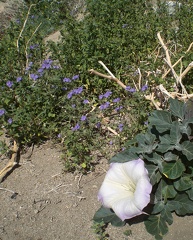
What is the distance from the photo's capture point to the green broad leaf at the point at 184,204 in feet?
8.37

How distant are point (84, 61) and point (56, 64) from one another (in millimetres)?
372

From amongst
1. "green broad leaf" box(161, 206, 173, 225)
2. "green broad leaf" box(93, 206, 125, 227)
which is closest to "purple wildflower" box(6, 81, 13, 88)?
"green broad leaf" box(93, 206, 125, 227)

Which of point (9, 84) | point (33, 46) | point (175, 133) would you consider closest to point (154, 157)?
point (175, 133)

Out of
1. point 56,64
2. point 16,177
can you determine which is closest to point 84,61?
point 56,64

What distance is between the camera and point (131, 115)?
3.54m

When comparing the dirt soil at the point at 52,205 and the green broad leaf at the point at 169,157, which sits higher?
the green broad leaf at the point at 169,157

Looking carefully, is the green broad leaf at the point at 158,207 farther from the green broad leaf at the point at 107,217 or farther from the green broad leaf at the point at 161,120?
the green broad leaf at the point at 161,120

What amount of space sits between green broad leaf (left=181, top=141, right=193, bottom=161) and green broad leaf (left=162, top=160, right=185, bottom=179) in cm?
9

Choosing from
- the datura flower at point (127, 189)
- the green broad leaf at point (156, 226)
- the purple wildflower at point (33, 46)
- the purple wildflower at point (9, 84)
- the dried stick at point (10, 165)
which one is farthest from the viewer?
the purple wildflower at point (33, 46)

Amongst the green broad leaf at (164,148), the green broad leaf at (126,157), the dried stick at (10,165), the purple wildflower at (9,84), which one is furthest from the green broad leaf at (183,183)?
the purple wildflower at (9,84)

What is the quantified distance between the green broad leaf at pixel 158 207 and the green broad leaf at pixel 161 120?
0.48 meters

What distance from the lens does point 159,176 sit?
259 cm

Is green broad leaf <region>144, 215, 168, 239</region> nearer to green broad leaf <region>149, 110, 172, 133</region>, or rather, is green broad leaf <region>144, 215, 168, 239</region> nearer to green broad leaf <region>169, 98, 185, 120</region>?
green broad leaf <region>149, 110, 172, 133</region>

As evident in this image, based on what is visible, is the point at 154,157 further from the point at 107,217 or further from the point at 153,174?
the point at 107,217
